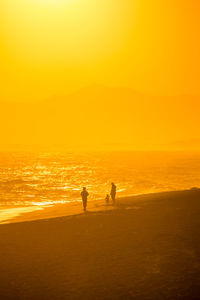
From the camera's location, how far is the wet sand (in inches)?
384

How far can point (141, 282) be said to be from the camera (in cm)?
1004

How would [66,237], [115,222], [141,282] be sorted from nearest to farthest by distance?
[141,282] < [66,237] < [115,222]

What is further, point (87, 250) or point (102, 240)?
point (102, 240)

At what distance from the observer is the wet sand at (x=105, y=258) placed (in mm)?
9742

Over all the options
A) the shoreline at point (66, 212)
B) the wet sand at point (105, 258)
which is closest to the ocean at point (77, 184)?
the shoreline at point (66, 212)

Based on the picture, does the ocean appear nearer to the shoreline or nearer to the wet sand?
the shoreline

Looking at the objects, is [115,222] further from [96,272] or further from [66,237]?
[96,272]

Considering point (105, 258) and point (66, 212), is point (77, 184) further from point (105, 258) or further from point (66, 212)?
point (105, 258)

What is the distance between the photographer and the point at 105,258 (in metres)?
12.1

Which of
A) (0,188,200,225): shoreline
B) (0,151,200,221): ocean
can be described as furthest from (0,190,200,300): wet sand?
(0,151,200,221): ocean

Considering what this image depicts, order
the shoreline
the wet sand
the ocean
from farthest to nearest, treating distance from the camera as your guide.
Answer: the ocean < the shoreline < the wet sand

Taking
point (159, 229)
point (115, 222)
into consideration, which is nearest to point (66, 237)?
point (115, 222)

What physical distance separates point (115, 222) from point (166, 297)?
27.3 feet

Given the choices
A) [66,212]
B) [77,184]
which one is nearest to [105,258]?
[66,212]
